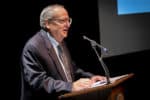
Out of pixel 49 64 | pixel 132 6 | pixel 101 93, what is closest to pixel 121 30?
pixel 132 6

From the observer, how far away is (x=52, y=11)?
8.61ft

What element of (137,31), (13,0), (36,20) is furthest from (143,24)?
(13,0)

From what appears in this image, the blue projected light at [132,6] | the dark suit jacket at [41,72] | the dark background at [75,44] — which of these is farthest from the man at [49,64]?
the blue projected light at [132,6]

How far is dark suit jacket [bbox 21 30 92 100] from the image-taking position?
2371 millimetres

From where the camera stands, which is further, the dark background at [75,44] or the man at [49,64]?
the dark background at [75,44]

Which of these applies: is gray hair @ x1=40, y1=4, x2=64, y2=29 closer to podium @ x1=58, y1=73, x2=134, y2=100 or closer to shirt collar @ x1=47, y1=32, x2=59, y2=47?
shirt collar @ x1=47, y1=32, x2=59, y2=47

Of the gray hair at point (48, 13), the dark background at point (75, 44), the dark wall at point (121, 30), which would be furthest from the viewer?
the dark wall at point (121, 30)

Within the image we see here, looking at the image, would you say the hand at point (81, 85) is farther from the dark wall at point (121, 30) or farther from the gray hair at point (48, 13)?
the dark wall at point (121, 30)

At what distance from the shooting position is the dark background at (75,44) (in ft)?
10.2

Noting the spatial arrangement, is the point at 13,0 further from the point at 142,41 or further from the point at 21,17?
the point at 142,41

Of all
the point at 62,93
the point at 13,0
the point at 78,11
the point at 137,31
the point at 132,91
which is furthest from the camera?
the point at 132,91

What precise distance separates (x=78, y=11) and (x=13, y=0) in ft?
2.48

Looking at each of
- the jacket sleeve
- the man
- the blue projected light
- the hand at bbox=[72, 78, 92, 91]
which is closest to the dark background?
the blue projected light

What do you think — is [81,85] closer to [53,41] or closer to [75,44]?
[53,41]
